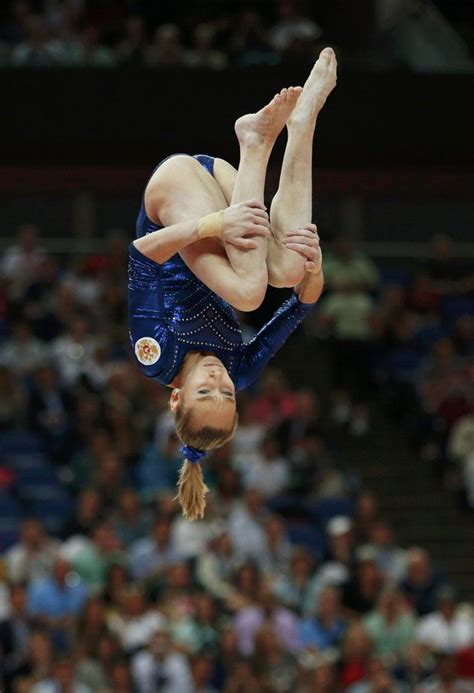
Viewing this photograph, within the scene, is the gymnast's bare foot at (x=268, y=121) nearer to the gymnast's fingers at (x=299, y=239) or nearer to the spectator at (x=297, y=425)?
the gymnast's fingers at (x=299, y=239)

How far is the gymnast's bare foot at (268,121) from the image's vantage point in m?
5.75

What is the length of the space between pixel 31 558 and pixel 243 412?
262 centimetres

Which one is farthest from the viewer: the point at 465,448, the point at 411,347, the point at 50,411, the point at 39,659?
the point at 411,347

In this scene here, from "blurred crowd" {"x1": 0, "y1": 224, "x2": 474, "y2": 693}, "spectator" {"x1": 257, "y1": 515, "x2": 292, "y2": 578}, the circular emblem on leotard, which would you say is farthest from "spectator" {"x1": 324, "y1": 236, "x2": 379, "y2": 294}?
the circular emblem on leotard

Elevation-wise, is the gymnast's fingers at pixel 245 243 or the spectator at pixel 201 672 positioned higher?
the gymnast's fingers at pixel 245 243

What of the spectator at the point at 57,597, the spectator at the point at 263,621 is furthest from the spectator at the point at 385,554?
the spectator at the point at 57,597

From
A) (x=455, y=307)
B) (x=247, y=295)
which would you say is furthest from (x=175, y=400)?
(x=455, y=307)

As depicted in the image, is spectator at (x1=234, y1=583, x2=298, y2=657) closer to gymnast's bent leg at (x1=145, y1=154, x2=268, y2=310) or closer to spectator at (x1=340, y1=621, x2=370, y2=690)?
spectator at (x1=340, y1=621, x2=370, y2=690)

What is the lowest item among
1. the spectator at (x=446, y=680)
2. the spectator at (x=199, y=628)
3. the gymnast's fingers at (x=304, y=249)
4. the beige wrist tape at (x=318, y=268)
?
the spectator at (x=446, y=680)

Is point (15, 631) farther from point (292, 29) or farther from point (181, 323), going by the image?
point (292, 29)

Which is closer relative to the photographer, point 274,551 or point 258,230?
point 258,230

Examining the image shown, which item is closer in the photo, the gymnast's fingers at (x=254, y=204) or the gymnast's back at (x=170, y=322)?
the gymnast's fingers at (x=254, y=204)

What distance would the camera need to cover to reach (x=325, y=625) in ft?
35.3

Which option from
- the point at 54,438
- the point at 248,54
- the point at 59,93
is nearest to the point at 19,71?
the point at 59,93
